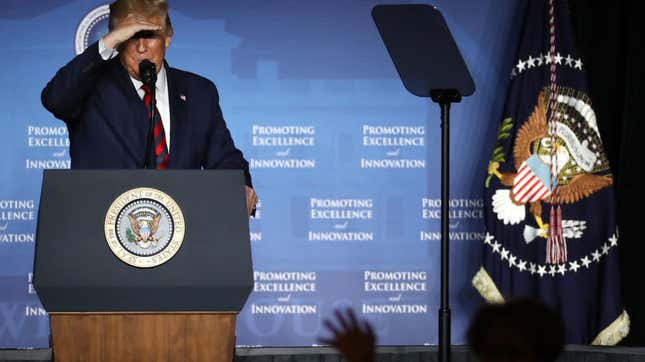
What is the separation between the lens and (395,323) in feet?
19.7

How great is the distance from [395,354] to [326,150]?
1.33 metres

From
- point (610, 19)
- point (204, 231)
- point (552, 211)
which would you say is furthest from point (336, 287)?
point (204, 231)

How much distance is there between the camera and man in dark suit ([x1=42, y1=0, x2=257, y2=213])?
3.73m

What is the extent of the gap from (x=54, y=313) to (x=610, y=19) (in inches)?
169

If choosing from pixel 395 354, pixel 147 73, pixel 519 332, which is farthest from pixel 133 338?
pixel 395 354

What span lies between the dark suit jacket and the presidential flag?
7.49 feet

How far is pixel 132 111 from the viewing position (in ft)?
12.6

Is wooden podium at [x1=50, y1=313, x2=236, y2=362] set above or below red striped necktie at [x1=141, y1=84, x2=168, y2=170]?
below

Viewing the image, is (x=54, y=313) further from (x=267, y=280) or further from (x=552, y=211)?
(x=552, y=211)

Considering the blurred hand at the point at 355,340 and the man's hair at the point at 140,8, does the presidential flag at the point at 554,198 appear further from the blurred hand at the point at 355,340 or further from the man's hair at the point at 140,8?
the blurred hand at the point at 355,340

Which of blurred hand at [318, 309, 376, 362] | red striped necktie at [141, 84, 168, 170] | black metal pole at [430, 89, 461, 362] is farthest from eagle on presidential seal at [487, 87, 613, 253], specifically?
blurred hand at [318, 309, 376, 362]

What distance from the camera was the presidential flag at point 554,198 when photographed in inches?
226

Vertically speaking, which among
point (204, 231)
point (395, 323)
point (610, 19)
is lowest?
point (395, 323)

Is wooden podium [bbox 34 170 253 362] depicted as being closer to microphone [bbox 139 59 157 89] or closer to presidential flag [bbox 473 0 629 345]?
microphone [bbox 139 59 157 89]
